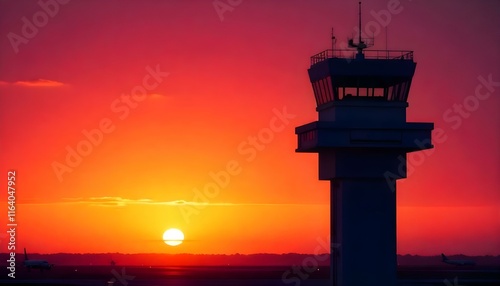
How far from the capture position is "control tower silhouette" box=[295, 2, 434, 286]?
66188 mm

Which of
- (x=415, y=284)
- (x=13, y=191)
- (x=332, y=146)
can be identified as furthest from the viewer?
(x=415, y=284)

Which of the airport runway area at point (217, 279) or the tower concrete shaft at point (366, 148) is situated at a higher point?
the airport runway area at point (217, 279)

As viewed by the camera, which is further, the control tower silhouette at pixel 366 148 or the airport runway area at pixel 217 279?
the airport runway area at pixel 217 279

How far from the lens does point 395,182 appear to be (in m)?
68.0

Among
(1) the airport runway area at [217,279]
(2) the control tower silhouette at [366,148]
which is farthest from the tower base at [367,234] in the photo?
(1) the airport runway area at [217,279]

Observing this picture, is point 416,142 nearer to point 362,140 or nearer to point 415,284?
A: point 362,140

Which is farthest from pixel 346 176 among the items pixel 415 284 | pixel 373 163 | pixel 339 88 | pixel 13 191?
pixel 415 284

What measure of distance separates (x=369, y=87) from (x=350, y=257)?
1210cm

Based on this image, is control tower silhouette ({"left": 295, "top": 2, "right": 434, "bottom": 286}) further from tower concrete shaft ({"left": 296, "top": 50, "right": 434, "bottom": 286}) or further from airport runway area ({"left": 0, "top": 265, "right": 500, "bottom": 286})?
airport runway area ({"left": 0, "top": 265, "right": 500, "bottom": 286})

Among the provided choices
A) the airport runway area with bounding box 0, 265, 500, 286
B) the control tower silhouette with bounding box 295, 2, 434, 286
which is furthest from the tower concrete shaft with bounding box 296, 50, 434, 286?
the airport runway area with bounding box 0, 265, 500, 286

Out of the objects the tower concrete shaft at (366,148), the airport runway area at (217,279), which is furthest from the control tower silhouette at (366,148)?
the airport runway area at (217,279)

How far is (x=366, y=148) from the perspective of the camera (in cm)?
6644

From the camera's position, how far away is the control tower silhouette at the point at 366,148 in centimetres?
6619

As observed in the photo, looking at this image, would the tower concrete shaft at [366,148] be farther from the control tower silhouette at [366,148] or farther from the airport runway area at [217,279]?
the airport runway area at [217,279]
